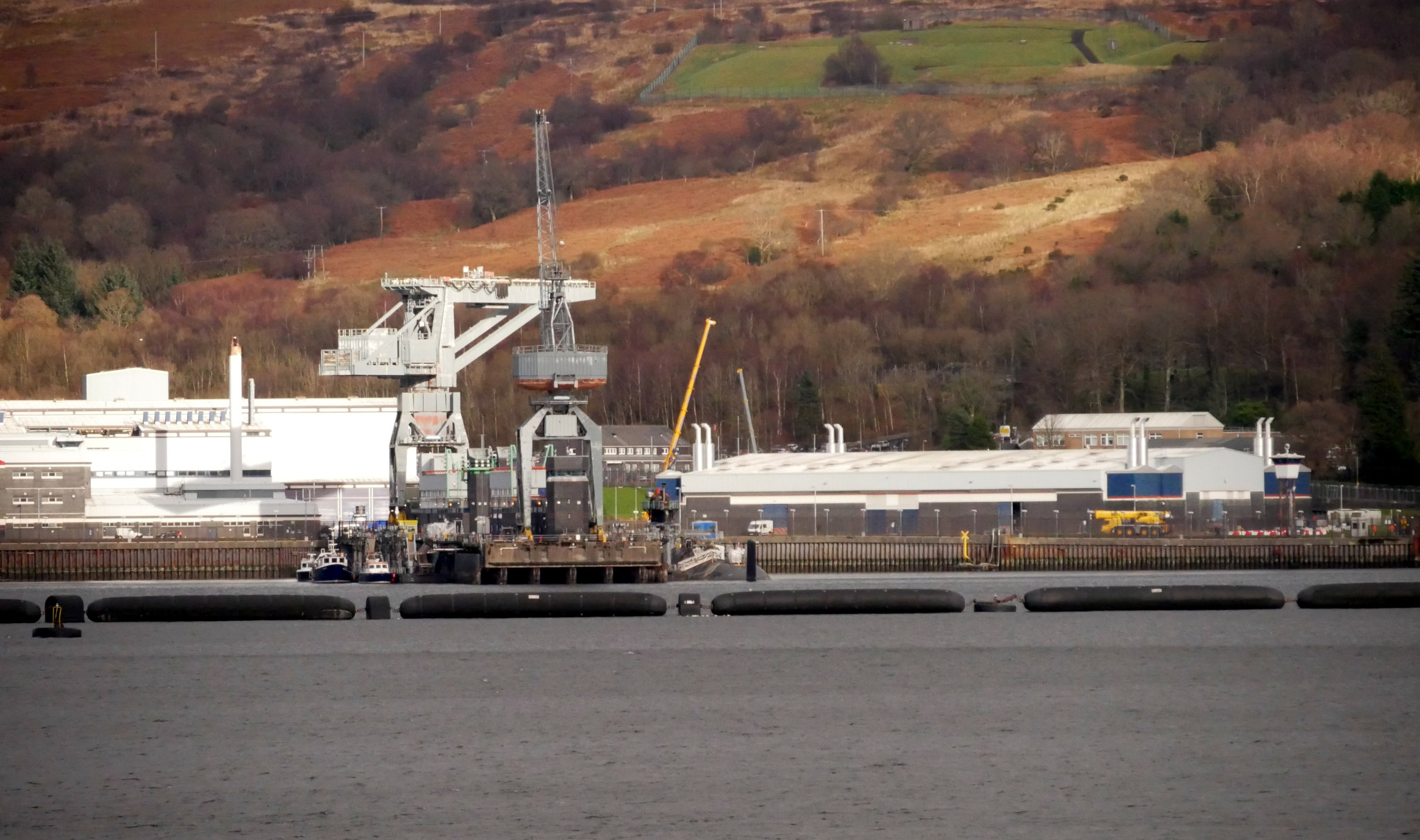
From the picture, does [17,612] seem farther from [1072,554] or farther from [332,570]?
[1072,554]

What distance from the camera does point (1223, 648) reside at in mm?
39375

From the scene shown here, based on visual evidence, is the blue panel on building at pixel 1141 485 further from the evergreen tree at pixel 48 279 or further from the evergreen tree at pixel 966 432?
the evergreen tree at pixel 48 279

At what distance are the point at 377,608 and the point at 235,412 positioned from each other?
51.4m

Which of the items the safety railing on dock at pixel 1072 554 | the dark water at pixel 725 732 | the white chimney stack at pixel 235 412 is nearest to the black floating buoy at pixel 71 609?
the dark water at pixel 725 732

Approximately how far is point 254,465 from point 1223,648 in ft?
216

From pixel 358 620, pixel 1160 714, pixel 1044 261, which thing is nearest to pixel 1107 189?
pixel 1044 261

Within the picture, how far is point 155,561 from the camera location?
241 feet

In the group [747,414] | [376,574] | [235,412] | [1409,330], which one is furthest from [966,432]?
[376,574]

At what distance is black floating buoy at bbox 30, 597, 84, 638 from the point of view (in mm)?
41438

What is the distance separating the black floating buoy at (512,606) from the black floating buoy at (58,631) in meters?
8.04

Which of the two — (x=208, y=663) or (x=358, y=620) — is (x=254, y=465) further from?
(x=208, y=663)

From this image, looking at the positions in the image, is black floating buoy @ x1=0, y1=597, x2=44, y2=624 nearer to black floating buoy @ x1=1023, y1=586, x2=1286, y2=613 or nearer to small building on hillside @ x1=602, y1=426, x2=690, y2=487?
black floating buoy @ x1=1023, y1=586, x2=1286, y2=613

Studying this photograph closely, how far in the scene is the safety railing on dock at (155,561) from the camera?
2808 inches

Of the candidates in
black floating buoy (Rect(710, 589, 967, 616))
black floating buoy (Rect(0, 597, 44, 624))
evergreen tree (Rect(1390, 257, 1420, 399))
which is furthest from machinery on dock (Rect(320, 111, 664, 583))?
evergreen tree (Rect(1390, 257, 1420, 399))
